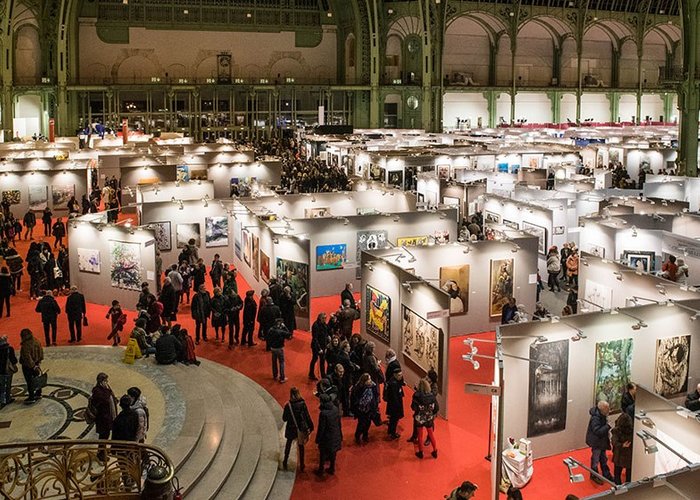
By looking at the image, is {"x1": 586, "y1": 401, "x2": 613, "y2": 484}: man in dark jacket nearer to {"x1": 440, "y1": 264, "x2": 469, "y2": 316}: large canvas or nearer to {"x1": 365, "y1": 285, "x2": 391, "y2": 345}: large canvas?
{"x1": 365, "y1": 285, "x2": 391, "y2": 345}: large canvas

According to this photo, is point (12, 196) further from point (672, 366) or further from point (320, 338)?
point (672, 366)

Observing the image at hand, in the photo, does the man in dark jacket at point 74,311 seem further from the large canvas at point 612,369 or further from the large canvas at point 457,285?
the large canvas at point 612,369

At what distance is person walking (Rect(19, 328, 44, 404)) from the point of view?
10922 mm

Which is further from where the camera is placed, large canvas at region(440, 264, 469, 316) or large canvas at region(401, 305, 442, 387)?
large canvas at region(440, 264, 469, 316)

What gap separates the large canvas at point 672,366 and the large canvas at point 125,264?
11752 mm

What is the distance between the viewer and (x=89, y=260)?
59.6 feet

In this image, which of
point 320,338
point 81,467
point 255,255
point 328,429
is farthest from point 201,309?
point 81,467

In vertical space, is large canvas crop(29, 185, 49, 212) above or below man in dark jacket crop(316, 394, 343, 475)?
above

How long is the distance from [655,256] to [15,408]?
531 inches

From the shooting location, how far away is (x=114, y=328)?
14.2m

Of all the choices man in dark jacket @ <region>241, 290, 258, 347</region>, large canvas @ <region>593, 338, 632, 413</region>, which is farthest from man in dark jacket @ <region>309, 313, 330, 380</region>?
large canvas @ <region>593, 338, 632, 413</region>

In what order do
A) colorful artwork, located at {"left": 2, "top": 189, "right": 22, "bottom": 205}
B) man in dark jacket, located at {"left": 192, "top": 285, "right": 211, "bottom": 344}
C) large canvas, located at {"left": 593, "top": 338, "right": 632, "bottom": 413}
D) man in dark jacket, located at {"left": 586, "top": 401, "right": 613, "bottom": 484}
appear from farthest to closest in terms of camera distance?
1. colorful artwork, located at {"left": 2, "top": 189, "right": 22, "bottom": 205}
2. man in dark jacket, located at {"left": 192, "top": 285, "right": 211, "bottom": 344}
3. large canvas, located at {"left": 593, "top": 338, "right": 632, "bottom": 413}
4. man in dark jacket, located at {"left": 586, "top": 401, "right": 613, "bottom": 484}

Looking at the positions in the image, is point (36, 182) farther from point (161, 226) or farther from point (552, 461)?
point (552, 461)

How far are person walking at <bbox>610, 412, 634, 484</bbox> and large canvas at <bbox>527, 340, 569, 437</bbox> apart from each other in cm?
114
